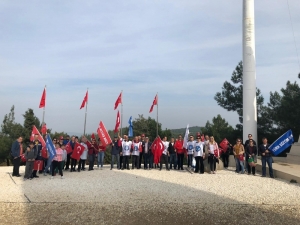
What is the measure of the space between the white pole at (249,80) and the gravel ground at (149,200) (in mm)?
8728

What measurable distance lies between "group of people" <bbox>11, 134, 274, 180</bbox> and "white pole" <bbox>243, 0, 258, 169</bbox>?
451 centimetres

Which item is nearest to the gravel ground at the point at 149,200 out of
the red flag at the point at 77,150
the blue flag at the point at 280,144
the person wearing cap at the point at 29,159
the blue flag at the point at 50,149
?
the person wearing cap at the point at 29,159

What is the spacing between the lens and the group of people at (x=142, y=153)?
47.3ft

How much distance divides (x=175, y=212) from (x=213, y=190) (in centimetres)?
332

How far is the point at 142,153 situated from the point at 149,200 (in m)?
8.00

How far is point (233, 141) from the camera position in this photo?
29109 millimetres

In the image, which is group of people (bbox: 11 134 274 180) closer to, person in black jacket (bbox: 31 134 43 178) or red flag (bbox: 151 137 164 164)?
person in black jacket (bbox: 31 134 43 178)


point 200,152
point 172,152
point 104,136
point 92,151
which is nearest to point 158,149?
point 172,152

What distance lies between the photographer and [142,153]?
1738cm

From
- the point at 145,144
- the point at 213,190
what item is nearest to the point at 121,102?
the point at 145,144

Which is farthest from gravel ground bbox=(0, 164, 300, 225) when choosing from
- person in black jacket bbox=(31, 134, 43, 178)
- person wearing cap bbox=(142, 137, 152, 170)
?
person wearing cap bbox=(142, 137, 152, 170)

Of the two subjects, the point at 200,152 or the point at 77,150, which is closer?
the point at 200,152

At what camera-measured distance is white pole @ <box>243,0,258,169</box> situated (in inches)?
869

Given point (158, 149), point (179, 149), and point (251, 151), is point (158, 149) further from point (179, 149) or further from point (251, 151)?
point (251, 151)
